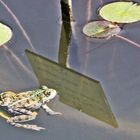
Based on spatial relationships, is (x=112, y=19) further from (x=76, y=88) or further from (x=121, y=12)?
(x=76, y=88)

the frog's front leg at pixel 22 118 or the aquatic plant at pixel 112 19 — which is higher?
the aquatic plant at pixel 112 19

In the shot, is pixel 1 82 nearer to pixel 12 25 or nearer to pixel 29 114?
pixel 29 114

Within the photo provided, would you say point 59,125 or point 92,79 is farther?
point 92,79

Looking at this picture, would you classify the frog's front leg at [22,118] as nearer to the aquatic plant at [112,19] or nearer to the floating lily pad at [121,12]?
the aquatic plant at [112,19]

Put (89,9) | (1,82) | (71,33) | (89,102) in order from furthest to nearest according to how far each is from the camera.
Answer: (89,9) → (71,33) → (1,82) → (89,102)

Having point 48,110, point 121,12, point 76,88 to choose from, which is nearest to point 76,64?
point 76,88

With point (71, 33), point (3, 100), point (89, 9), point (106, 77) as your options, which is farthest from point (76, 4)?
point (3, 100)

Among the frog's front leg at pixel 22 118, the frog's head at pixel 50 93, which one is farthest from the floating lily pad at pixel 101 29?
the frog's front leg at pixel 22 118

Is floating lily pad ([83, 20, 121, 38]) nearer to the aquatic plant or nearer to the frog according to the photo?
the aquatic plant
